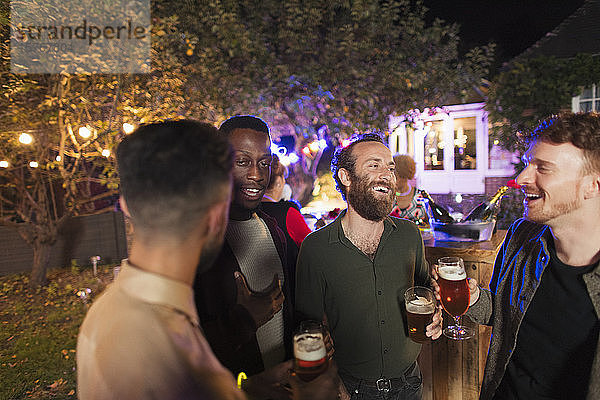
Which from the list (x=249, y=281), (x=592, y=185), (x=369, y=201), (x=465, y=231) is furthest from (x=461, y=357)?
(x=249, y=281)

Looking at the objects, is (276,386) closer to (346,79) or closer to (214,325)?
(214,325)

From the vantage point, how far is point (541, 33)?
18297 millimetres

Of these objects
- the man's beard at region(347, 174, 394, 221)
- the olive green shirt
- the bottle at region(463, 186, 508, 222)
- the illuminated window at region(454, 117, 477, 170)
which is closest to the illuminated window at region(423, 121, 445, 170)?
the illuminated window at region(454, 117, 477, 170)

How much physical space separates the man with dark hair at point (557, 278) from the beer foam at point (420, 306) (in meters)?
0.47

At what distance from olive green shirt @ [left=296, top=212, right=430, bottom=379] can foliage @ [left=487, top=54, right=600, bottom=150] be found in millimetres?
9801

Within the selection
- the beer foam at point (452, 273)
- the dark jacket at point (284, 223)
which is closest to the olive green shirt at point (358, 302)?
the dark jacket at point (284, 223)

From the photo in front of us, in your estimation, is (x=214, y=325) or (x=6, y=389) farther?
(x=6, y=389)

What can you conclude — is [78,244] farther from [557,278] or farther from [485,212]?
[557,278]

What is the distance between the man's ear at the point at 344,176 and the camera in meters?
2.78

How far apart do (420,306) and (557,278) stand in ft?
2.42

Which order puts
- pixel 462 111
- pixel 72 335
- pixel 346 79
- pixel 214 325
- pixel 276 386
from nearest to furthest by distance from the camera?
1. pixel 276 386
2. pixel 214 325
3. pixel 72 335
4. pixel 346 79
5. pixel 462 111

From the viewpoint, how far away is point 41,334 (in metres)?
6.44

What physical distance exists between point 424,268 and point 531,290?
0.78m

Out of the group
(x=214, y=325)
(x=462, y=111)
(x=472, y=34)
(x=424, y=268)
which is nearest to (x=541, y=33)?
(x=472, y=34)
